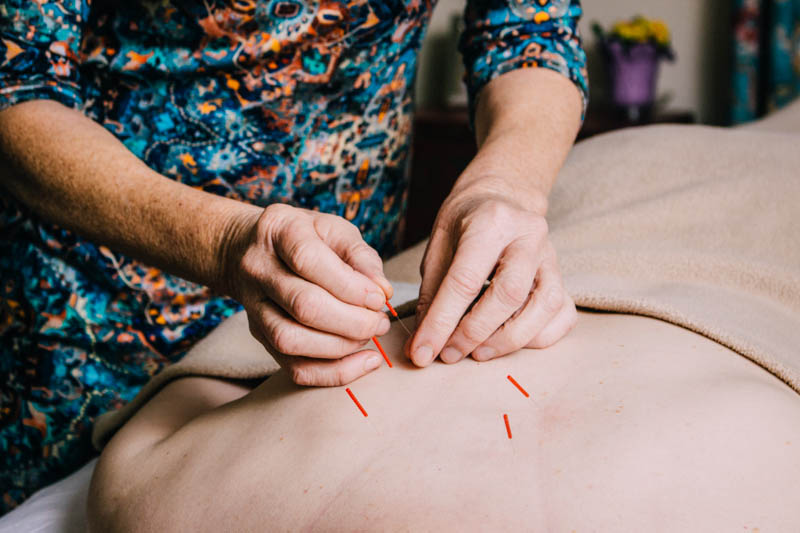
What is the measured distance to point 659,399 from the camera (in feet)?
2.05

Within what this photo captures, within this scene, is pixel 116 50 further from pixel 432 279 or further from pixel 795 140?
pixel 795 140

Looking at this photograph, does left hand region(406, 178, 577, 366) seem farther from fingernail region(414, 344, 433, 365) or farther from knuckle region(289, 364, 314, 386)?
knuckle region(289, 364, 314, 386)

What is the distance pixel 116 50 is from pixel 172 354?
1.52 ft

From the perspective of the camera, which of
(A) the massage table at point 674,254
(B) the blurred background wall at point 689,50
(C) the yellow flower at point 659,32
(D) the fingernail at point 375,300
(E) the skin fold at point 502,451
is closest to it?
(E) the skin fold at point 502,451

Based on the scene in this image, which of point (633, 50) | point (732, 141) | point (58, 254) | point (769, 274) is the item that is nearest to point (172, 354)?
point (58, 254)

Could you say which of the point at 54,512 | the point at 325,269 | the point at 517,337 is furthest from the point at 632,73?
the point at 54,512

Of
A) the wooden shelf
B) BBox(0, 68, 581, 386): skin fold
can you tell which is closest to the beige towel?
BBox(0, 68, 581, 386): skin fold

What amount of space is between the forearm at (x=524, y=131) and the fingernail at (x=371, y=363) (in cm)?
25

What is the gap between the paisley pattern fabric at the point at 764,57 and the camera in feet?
8.03

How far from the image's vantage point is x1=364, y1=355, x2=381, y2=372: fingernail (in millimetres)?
693

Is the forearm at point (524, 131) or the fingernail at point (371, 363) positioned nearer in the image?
the fingernail at point (371, 363)

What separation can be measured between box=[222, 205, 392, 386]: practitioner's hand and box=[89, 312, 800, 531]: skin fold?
3 centimetres

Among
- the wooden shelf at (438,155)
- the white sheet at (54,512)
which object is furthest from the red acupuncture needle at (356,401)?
the wooden shelf at (438,155)

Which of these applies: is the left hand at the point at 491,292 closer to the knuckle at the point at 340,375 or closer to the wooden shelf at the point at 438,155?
the knuckle at the point at 340,375
